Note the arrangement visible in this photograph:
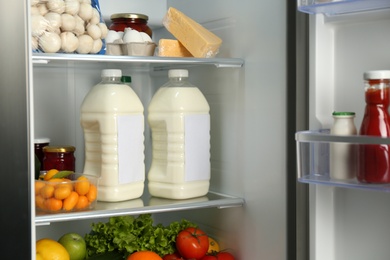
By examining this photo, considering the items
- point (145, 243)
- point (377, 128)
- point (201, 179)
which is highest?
point (377, 128)

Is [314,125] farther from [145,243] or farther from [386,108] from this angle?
[145,243]

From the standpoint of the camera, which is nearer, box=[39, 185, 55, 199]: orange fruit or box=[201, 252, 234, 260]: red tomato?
box=[39, 185, 55, 199]: orange fruit

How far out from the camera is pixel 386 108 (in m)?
1.40

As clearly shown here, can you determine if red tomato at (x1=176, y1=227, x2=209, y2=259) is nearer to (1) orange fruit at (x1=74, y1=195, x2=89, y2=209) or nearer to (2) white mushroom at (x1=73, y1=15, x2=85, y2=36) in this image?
(1) orange fruit at (x1=74, y1=195, x2=89, y2=209)

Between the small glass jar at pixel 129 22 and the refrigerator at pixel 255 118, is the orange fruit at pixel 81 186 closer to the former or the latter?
the refrigerator at pixel 255 118

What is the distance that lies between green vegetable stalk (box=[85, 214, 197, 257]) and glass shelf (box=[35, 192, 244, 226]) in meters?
0.12

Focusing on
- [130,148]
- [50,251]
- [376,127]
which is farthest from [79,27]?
[376,127]

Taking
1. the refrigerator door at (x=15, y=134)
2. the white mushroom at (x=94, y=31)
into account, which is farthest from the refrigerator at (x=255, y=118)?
the white mushroom at (x=94, y=31)

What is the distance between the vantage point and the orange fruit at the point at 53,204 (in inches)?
67.1

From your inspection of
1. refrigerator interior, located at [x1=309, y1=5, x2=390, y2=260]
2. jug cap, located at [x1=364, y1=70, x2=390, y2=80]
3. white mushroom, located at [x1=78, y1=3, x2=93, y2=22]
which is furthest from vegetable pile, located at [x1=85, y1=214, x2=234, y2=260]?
jug cap, located at [x1=364, y1=70, x2=390, y2=80]

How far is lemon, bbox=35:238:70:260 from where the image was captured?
1800 mm

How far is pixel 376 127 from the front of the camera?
4.56 feet

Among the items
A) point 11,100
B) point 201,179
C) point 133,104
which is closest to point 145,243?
point 201,179

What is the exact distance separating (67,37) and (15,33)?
25 cm
